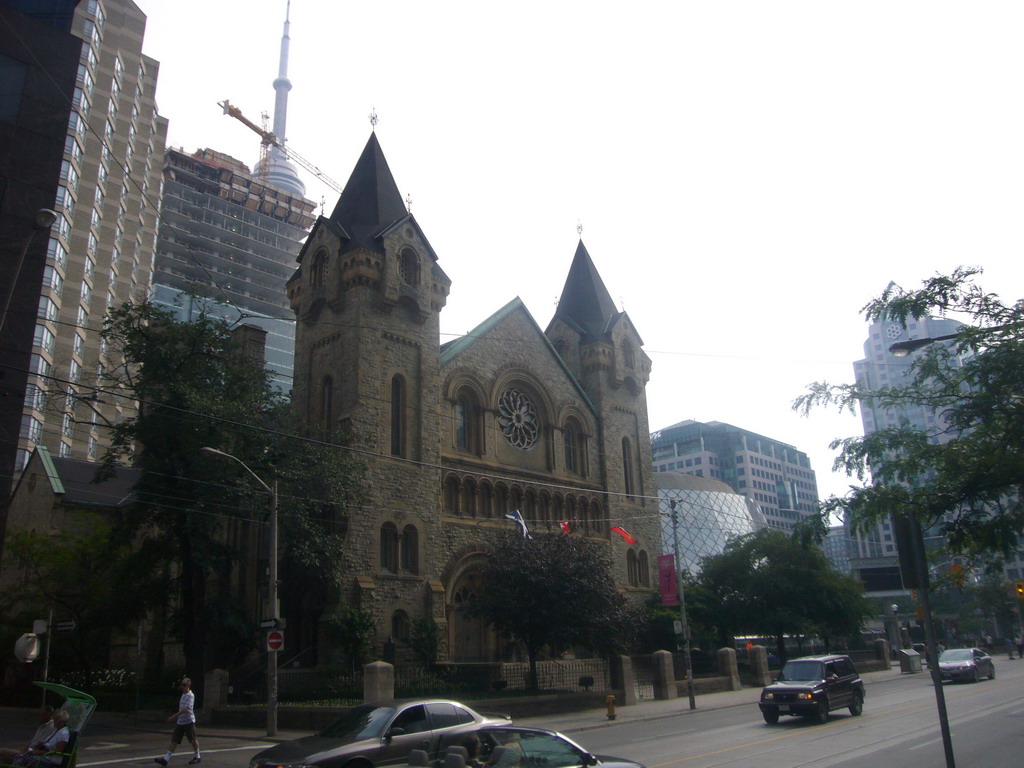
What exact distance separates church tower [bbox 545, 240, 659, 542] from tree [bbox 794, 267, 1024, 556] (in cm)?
3394

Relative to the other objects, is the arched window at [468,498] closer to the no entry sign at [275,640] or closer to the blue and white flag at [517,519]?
the blue and white flag at [517,519]

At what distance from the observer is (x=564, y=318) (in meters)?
51.7

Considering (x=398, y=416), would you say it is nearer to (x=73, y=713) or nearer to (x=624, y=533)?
(x=624, y=533)

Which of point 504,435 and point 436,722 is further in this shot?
point 504,435

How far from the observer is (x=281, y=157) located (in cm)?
14362

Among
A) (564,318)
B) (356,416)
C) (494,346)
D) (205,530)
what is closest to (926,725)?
(205,530)

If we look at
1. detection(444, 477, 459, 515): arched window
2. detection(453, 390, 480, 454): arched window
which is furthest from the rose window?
detection(444, 477, 459, 515): arched window

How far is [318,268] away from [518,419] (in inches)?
495

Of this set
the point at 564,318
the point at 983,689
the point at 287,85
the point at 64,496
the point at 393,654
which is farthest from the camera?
the point at 287,85

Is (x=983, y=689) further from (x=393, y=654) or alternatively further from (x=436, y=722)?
(x=436, y=722)

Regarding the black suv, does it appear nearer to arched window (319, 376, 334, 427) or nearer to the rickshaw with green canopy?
the rickshaw with green canopy

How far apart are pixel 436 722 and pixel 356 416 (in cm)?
2289

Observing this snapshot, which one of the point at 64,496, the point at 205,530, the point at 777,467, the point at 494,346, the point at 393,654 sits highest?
the point at 777,467

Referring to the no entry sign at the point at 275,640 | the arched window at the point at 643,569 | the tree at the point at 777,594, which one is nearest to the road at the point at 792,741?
the no entry sign at the point at 275,640
